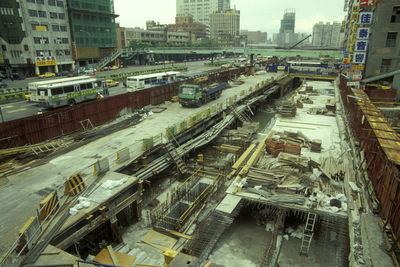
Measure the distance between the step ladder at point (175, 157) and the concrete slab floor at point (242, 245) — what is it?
696cm

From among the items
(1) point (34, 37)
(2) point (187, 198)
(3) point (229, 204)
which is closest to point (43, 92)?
(2) point (187, 198)

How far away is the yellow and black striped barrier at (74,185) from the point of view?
1427 centimetres

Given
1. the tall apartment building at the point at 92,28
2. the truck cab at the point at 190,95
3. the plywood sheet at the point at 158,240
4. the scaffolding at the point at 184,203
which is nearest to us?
the plywood sheet at the point at 158,240

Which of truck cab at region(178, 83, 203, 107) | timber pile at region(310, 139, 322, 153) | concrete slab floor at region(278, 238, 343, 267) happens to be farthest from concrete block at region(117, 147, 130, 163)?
truck cab at region(178, 83, 203, 107)

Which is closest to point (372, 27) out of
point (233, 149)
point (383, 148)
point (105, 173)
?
point (233, 149)

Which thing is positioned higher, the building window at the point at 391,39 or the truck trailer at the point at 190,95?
the building window at the point at 391,39

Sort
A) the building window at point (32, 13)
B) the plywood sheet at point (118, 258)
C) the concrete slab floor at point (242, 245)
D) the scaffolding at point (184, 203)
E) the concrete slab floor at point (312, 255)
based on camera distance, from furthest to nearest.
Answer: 1. the building window at point (32, 13)
2. the scaffolding at point (184, 203)
3. the concrete slab floor at point (242, 245)
4. the concrete slab floor at point (312, 255)
5. the plywood sheet at point (118, 258)

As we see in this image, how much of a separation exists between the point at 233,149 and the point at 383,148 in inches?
556

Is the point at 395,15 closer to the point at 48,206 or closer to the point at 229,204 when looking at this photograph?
the point at 229,204

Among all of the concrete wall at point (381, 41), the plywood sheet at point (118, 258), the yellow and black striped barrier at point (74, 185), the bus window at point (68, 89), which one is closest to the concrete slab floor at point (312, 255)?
the plywood sheet at point (118, 258)

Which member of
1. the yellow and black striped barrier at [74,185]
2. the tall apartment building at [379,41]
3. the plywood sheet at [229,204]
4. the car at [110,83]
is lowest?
the plywood sheet at [229,204]

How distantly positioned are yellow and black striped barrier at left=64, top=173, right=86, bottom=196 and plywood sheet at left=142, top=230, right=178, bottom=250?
181 inches

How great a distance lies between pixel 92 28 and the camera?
8256cm

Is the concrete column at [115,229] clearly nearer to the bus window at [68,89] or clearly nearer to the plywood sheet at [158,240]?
the plywood sheet at [158,240]
